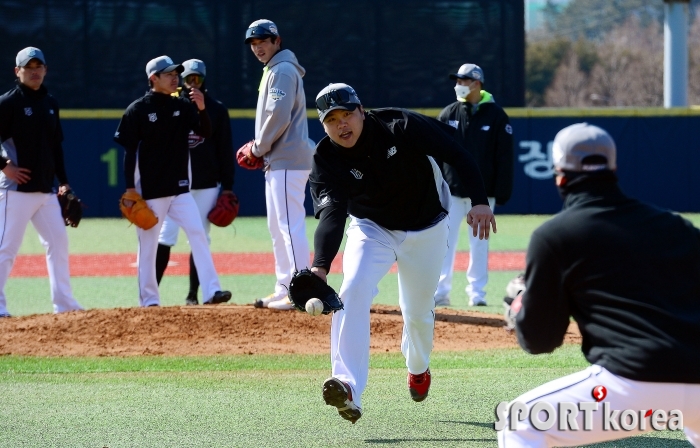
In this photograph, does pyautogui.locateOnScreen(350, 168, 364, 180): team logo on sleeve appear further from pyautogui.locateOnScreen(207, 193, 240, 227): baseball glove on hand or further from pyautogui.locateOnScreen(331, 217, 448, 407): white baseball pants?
pyautogui.locateOnScreen(207, 193, 240, 227): baseball glove on hand

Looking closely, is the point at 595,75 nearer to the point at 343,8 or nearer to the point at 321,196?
the point at 343,8

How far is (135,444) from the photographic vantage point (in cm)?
496

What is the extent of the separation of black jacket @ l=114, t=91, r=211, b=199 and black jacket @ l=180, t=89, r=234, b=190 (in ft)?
2.46

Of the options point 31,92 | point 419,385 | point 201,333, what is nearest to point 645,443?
point 419,385

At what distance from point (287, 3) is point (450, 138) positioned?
39.0ft

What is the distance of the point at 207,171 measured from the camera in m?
9.69

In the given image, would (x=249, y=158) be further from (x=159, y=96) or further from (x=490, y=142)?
(x=490, y=142)

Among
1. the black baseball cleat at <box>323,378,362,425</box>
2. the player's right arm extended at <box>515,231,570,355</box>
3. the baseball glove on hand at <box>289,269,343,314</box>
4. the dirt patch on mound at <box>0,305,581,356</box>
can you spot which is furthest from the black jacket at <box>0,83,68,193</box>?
the player's right arm extended at <box>515,231,570,355</box>

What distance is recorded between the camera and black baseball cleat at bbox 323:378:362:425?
191 inches

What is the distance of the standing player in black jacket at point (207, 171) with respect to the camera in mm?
9602

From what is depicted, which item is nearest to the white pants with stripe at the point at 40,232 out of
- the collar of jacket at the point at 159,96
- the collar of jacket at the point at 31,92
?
the collar of jacket at the point at 31,92

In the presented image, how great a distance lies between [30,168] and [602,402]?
6441mm

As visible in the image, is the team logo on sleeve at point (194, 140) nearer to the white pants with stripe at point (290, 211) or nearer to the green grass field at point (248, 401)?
the white pants with stripe at point (290, 211)

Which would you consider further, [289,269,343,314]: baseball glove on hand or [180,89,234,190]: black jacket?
[180,89,234,190]: black jacket
